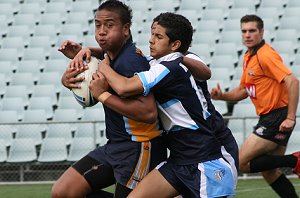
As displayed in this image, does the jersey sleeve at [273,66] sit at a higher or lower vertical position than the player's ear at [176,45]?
lower

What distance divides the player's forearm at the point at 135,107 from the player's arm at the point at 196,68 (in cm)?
45

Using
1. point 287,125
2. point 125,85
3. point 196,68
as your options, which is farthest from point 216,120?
point 287,125

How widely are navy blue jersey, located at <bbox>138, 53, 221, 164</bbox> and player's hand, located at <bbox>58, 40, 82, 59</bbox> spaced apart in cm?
73

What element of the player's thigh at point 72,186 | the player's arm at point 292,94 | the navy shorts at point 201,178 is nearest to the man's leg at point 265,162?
the player's arm at point 292,94

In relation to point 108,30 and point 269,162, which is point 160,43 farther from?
point 269,162

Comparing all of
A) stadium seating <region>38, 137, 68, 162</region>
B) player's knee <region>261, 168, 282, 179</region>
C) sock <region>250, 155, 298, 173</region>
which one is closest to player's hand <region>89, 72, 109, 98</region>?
sock <region>250, 155, 298, 173</region>

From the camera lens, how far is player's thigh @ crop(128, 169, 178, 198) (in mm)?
4727

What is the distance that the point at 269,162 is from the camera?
739 centimetres

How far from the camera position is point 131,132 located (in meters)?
4.95

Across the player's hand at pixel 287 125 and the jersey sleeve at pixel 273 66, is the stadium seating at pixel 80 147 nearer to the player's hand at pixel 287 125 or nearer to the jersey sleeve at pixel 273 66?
the jersey sleeve at pixel 273 66

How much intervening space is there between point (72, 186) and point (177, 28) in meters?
1.26

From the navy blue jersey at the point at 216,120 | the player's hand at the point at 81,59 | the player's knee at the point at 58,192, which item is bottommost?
the player's knee at the point at 58,192

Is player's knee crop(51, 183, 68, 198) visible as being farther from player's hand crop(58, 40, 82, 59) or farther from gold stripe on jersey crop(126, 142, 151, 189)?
player's hand crop(58, 40, 82, 59)

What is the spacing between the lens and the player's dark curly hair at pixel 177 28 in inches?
189
